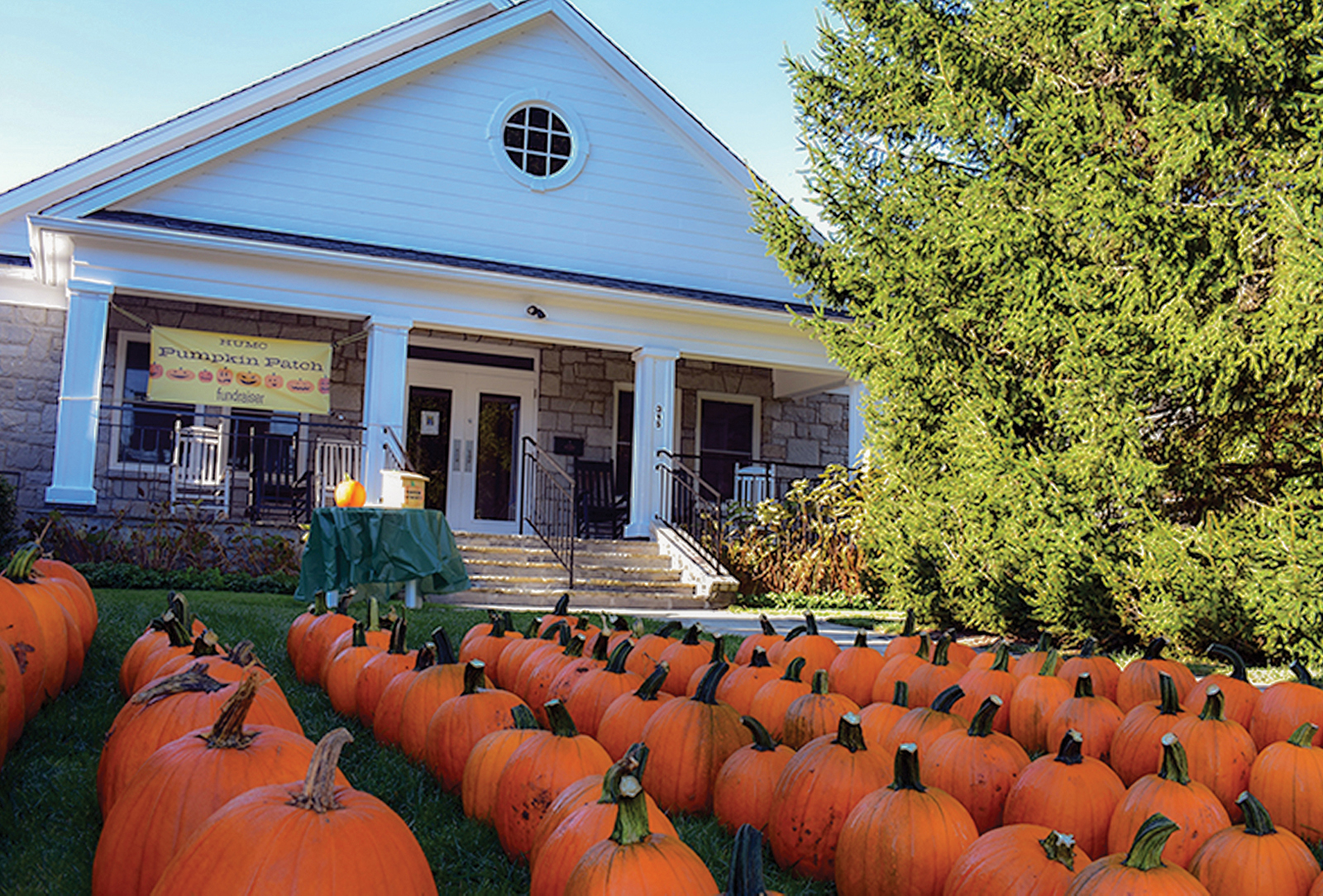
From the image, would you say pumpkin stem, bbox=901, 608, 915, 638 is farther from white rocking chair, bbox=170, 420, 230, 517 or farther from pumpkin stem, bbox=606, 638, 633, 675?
white rocking chair, bbox=170, 420, 230, 517

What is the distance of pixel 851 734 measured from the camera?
2201mm

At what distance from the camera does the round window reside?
12.6m

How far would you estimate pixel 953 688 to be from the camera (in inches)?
103

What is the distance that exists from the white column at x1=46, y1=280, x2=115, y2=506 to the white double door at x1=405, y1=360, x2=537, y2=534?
412 cm

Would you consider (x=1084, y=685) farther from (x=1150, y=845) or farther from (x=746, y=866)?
(x=746, y=866)

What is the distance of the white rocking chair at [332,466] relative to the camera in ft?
35.8

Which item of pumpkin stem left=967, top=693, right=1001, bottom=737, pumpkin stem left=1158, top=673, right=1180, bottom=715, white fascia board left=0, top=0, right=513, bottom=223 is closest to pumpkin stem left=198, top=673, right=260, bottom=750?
pumpkin stem left=967, top=693, right=1001, bottom=737

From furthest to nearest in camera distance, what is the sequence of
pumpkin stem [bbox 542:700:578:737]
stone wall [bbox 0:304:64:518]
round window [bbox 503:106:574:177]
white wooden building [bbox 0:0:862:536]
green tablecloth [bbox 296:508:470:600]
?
round window [bbox 503:106:574:177] < stone wall [bbox 0:304:64:518] < white wooden building [bbox 0:0:862:536] < green tablecloth [bbox 296:508:470:600] < pumpkin stem [bbox 542:700:578:737]

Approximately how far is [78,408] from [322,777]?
32.9ft

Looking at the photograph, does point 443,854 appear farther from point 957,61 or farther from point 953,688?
point 957,61

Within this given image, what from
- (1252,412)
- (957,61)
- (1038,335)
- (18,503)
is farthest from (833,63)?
(18,503)

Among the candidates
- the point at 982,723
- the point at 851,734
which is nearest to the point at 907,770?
the point at 851,734

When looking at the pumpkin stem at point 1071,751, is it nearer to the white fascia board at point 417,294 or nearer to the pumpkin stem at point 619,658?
the pumpkin stem at point 619,658

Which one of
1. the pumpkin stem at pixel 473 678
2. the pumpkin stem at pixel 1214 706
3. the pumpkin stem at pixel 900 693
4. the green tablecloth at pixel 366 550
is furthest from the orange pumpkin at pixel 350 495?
the pumpkin stem at pixel 1214 706
